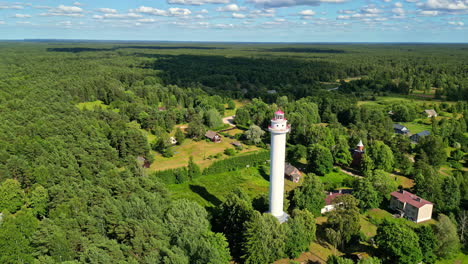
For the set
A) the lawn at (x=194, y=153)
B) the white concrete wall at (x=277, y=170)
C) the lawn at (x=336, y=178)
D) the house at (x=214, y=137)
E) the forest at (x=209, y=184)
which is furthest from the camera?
the house at (x=214, y=137)

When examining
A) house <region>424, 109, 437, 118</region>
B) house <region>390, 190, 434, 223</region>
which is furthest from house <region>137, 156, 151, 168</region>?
house <region>424, 109, 437, 118</region>

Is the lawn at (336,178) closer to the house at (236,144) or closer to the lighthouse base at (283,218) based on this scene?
the lighthouse base at (283,218)

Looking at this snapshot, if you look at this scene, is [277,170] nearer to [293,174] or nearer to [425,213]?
[293,174]

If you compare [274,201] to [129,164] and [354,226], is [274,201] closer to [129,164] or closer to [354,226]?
[354,226]

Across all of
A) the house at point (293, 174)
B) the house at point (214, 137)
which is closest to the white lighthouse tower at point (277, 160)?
the house at point (293, 174)

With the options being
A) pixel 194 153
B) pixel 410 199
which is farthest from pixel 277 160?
pixel 194 153

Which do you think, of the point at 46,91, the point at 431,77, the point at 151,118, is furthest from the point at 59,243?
the point at 431,77

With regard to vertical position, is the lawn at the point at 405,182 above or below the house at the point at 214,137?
below
